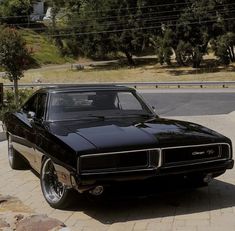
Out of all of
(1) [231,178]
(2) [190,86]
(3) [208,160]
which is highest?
(3) [208,160]

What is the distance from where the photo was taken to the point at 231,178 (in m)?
7.79

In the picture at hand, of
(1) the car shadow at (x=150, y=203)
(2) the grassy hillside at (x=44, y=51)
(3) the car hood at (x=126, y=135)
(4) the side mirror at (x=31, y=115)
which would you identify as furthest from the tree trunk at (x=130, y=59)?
(1) the car shadow at (x=150, y=203)

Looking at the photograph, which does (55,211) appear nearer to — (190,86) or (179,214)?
(179,214)

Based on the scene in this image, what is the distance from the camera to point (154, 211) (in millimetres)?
6121

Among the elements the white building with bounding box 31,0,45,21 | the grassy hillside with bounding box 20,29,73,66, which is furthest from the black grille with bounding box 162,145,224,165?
the white building with bounding box 31,0,45,21

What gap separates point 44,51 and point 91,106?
69.4 metres

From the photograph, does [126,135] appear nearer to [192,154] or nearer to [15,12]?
[192,154]

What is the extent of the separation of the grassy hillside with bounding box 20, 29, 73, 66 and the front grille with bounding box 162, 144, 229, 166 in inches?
2479

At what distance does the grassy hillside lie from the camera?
235 feet

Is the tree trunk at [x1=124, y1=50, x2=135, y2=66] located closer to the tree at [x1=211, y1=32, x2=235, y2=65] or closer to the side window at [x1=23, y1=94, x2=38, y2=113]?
the tree at [x1=211, y1=32, x2=235, y2=65]

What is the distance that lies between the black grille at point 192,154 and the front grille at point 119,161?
164 mm

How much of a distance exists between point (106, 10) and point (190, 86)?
25939 millimetres

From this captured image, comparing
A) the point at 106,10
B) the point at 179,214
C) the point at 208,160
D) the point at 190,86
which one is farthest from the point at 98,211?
the point at 106,10

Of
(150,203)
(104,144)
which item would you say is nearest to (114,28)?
(150,203)
